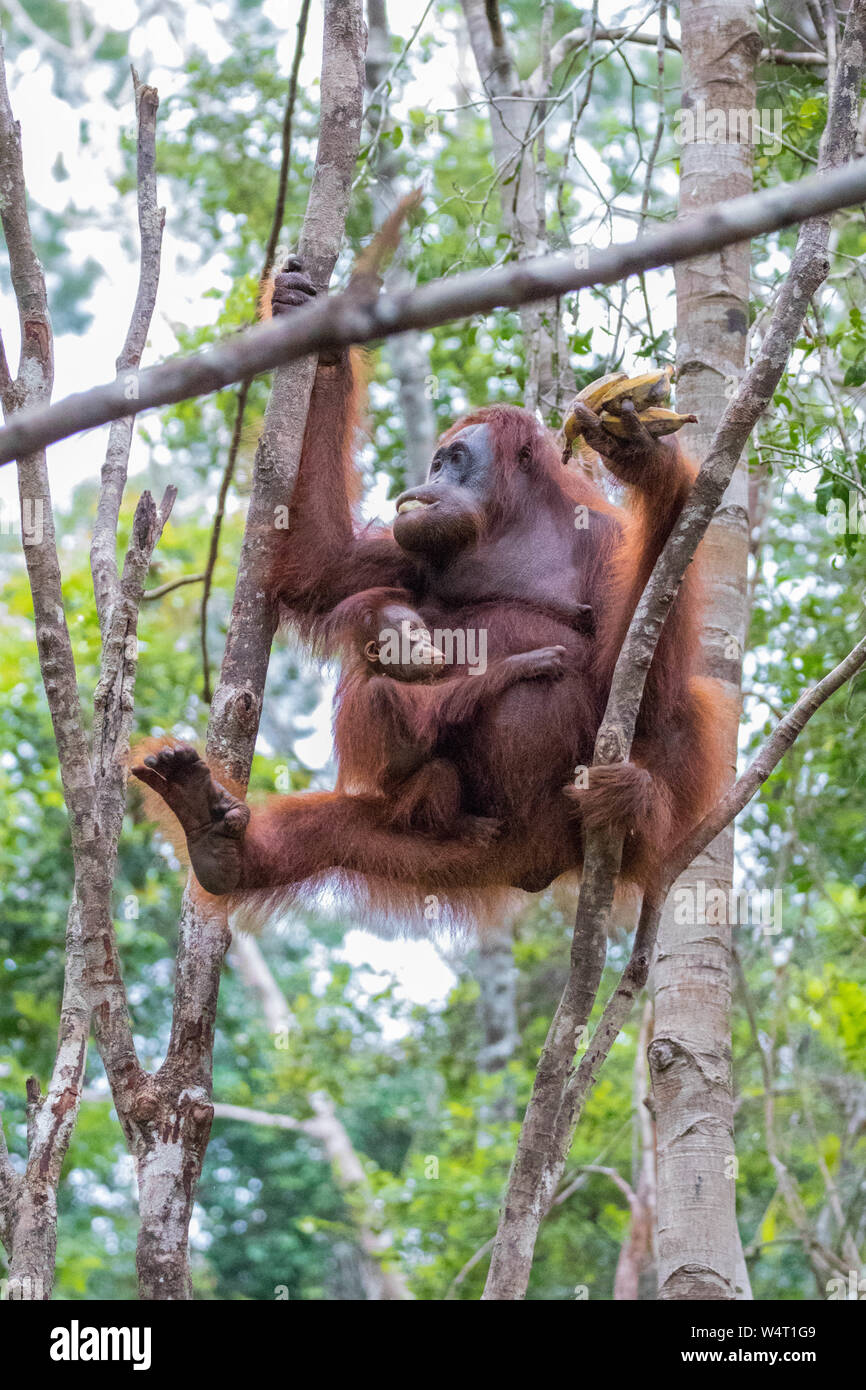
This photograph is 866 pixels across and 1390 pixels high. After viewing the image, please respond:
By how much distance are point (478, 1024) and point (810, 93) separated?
8027 mm

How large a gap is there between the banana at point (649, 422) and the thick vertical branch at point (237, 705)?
2.77ft

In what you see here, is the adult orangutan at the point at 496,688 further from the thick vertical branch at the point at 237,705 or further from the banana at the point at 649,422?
the thick vertical branch at the point at 237,705

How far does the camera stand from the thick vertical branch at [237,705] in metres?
2.99

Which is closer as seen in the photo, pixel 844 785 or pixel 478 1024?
pixel 844 785

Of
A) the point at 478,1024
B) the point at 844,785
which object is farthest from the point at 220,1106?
the point at 844,785

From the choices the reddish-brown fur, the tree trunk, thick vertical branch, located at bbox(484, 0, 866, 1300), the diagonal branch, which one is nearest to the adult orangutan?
the reddish-brown fur

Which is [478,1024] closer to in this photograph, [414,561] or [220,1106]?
[220,1106]

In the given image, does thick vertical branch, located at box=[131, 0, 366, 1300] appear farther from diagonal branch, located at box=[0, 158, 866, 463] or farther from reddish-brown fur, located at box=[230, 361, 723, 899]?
diagonal branch, located at box=[0, 158, 866, 463]

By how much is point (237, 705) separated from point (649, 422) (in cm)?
128

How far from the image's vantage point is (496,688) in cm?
397

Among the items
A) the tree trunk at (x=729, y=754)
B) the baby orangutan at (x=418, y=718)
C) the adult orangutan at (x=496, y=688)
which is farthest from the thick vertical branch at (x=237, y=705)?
the tree trunk at (x=729, y=754)

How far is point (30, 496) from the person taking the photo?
11.7 feet
